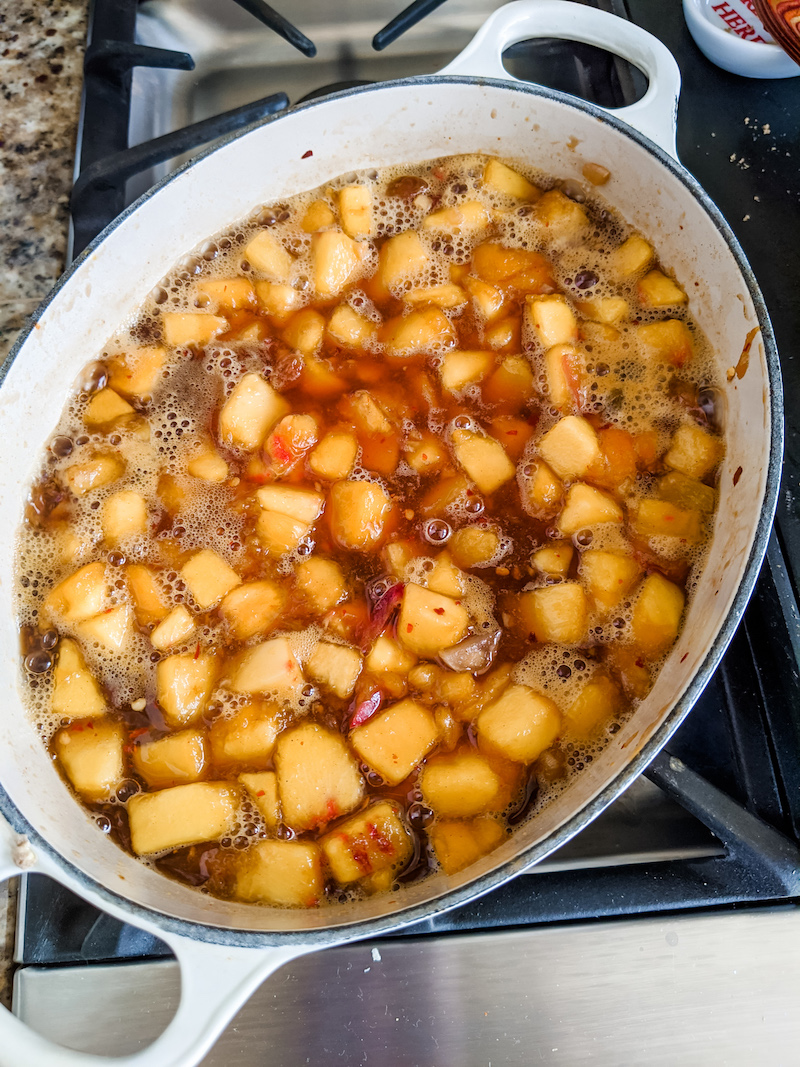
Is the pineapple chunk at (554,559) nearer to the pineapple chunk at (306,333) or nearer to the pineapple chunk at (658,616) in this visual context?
the pineapple chunk at (658,616)

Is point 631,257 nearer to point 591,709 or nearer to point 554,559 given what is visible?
point 554,559

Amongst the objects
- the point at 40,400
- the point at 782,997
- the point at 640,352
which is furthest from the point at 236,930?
the point at 640,352

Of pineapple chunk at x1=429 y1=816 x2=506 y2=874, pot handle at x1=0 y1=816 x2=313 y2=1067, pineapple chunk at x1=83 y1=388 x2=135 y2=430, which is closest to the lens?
pot handle at x1=0 y1=816 x2=313 y2=1067

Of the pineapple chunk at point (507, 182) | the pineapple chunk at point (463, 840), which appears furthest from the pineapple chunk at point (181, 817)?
the pineapple chunk at point (507, 182)

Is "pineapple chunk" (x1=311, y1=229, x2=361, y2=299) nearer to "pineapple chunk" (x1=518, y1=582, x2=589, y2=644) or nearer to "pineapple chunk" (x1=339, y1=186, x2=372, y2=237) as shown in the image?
"pineapple chunk" (x1=339, y1=186, x2=372, y2=237)

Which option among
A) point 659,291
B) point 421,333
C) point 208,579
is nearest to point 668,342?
point 659,291

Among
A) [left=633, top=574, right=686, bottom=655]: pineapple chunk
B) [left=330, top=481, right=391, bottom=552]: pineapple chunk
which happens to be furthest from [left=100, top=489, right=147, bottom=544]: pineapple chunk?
[left=633, top=574, right=686, bottom=655]: pineapple chunk

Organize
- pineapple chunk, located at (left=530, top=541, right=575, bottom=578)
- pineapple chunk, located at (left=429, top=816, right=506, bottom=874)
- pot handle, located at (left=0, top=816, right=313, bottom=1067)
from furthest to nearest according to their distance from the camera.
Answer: pineapple chunk, located at (left=530, top=541, right=575, bottom=578) < pineapple chunk, located at (left=429, top=816, right=506, bottom=874) < pot handle, located at (left=0, top=816, right=313, bottom=1067)
